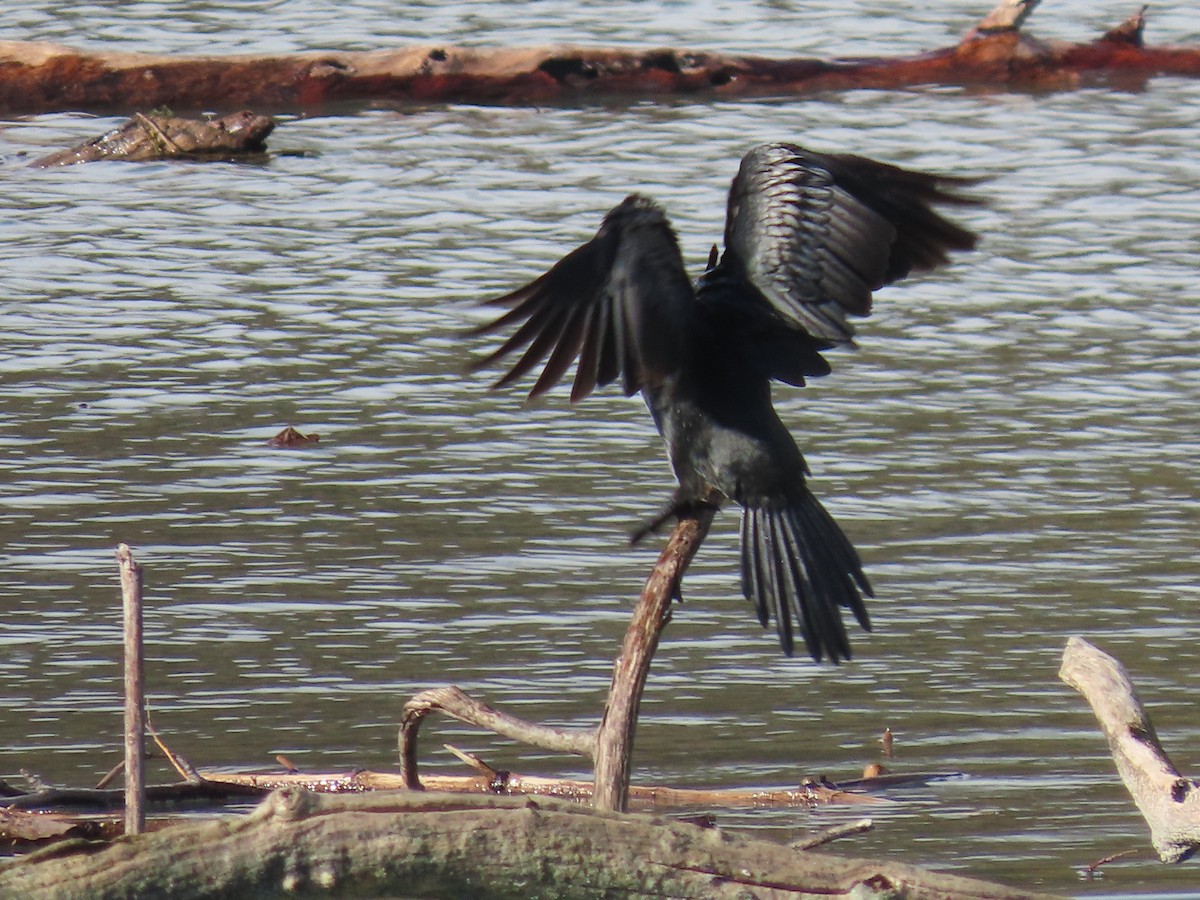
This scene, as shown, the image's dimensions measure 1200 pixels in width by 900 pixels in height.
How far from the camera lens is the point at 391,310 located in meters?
9.09

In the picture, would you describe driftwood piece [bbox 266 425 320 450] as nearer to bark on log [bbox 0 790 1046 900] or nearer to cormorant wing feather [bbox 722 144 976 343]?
cormorant wing feather [bbox 722 144 976 343]

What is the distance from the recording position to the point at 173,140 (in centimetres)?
1178

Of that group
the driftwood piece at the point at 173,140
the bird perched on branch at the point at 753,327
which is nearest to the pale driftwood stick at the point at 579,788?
the bird perched on branch at the point at 753,327

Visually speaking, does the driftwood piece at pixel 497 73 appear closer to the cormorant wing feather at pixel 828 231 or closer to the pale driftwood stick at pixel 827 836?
the cormorant wing feather at pixel 828 231

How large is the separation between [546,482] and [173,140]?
18.2ft

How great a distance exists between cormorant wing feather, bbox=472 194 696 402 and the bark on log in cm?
123

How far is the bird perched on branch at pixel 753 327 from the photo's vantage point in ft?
13.5

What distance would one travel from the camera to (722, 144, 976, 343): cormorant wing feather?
13.9 ft

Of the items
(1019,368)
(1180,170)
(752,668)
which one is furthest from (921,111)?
(752,668)

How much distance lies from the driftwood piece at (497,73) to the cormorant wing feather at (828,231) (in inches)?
340

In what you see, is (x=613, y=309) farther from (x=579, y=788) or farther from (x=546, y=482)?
(x=546, y=482)

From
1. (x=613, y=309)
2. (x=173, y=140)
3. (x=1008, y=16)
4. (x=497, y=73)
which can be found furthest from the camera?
(x=1008, y=16)

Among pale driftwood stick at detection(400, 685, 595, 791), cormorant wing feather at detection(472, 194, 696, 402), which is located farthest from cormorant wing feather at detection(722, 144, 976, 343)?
pale driftwood stick at detection(400, 685, 595, 791)

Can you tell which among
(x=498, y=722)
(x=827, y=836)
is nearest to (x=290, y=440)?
(x=498, y=722)
